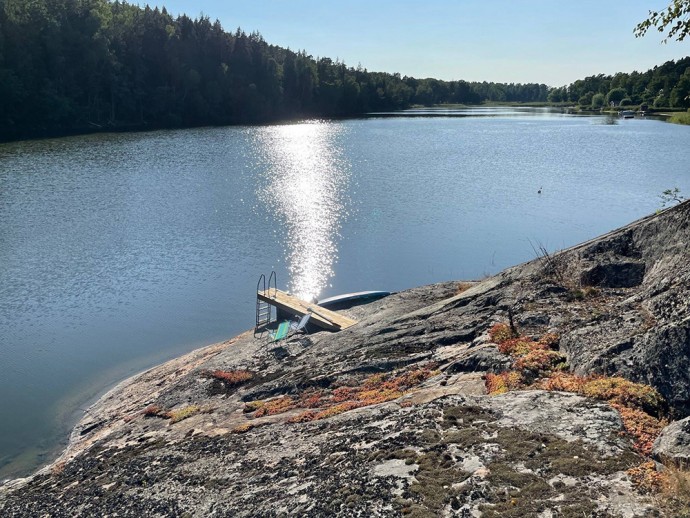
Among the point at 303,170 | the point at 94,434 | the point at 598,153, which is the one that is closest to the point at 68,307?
the point at 94,434

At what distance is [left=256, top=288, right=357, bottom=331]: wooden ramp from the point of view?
Result: 86.6ft

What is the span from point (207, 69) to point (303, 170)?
97.8 meters

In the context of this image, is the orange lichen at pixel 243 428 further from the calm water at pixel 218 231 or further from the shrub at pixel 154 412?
the calm water at pixel 218 231

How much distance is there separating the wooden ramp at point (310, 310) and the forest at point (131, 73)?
103 meters

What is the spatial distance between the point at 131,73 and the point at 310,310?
136564mm

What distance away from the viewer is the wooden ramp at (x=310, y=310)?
2641cm

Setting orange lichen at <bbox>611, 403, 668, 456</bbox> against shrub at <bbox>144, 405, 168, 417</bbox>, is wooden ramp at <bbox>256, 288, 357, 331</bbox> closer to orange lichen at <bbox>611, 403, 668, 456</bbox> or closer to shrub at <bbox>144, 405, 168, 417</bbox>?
shrub at <bbox>144, 405, 168, 417</bbox>

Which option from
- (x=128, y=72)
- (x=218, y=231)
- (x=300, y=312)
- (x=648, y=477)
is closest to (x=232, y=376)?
(x=300, y=312)

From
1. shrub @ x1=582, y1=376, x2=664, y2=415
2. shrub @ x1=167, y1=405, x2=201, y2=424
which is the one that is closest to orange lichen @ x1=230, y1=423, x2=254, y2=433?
shrub @ x1=167, y1=405, x2=201, y2=424

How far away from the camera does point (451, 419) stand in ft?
39.0

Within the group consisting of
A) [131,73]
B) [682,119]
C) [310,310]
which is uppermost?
[131,73]

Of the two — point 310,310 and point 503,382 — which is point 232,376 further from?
point 503,382

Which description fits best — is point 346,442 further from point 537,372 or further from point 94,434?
point 94,434

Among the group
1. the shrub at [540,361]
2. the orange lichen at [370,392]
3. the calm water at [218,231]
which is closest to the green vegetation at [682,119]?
the calm water at [218,231]
